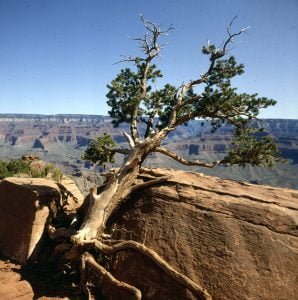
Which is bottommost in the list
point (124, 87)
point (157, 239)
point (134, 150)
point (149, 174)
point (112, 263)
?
point (112, 263)

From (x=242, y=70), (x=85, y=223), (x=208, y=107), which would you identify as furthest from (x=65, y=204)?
(x=242, y=70)

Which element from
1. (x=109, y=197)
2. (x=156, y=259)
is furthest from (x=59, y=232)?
(x=156, y=259)

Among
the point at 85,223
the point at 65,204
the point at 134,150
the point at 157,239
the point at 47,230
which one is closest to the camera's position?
the point at 157,239

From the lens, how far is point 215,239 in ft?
34.0

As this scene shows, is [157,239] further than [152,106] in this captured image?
No

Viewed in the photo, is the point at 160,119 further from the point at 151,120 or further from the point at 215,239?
the point at 215,239

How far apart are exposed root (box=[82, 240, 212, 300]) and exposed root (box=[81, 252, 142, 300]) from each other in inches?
18.7

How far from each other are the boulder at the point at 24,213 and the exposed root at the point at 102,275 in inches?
116

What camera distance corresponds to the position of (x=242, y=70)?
54.2 ft

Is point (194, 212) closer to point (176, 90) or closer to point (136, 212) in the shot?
point (136, 212)

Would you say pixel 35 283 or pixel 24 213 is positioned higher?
pixel 24 213

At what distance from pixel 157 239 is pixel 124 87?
30.2 ft

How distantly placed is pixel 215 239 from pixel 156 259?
6.55ft

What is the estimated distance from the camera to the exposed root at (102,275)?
10016 mm
